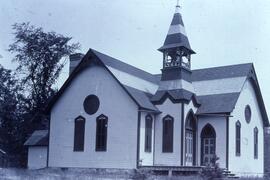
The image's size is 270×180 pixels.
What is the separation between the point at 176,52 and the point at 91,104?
7501 mm

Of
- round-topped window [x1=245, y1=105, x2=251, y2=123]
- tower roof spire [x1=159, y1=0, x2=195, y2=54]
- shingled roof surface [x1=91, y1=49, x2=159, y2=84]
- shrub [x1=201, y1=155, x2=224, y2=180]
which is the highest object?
tower roof spire [x1=159, y1=0, x2=195, y2=54]

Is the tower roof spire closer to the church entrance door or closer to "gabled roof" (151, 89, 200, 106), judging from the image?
"gabled roof" (151, 89, 200, 106)

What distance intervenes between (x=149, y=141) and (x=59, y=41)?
2234cm

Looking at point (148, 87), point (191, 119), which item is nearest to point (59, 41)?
point (148, 87)

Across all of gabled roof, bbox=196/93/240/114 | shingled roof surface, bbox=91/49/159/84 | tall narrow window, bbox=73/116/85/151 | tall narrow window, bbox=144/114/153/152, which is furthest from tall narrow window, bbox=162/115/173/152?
tall narrow window, bbox=73/116/85/151

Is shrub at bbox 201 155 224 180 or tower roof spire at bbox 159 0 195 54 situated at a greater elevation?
tower roof spire at bbox 159 0 195 54

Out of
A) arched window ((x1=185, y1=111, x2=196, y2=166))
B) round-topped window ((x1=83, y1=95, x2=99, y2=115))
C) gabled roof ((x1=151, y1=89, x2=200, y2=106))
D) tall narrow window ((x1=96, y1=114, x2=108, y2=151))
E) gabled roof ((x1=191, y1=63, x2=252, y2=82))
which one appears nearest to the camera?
tall narrow window ((x1=96, y1=114, x2=108, y2=151))

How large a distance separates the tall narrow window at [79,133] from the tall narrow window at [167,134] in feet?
19.1

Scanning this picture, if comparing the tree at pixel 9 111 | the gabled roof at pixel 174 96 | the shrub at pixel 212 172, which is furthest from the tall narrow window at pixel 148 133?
the tree at pixel 9 111

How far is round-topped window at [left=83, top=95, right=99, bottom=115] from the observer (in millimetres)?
33750

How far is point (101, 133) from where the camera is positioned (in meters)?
33.2

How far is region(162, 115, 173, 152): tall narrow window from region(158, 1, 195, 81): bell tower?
3471 mm

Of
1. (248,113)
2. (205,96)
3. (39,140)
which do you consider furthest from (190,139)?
(39,140)

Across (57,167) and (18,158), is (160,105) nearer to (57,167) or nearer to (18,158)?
(57,167)
